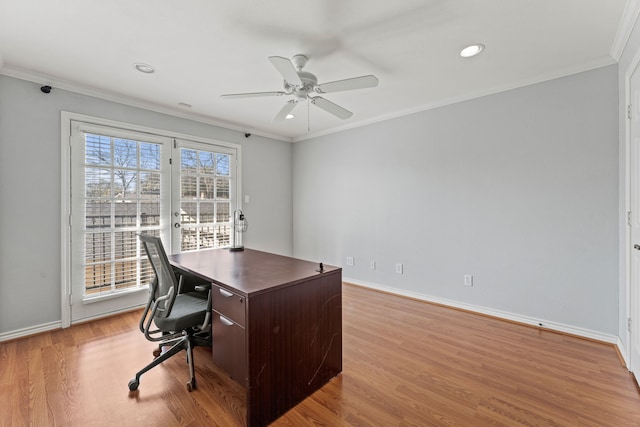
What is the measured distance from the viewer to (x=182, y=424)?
1.61 meters

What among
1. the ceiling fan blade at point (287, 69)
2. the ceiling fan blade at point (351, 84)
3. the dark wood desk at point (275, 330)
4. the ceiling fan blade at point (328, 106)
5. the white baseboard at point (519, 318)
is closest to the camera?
the dark wood desk at point (275, 330)

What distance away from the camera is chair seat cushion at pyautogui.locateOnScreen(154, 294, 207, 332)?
1.91 m

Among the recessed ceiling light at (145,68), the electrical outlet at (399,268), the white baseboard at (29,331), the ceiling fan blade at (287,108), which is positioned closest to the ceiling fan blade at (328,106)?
the ceiling fan blade at (287,108)

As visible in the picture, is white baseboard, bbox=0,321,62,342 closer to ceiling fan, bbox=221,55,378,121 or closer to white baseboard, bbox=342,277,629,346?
ceiling fan, bbox=221,55,378,121

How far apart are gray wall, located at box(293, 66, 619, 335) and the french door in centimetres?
227

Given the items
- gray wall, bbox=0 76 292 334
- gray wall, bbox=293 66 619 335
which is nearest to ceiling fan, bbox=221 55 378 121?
gray wall, bbox=293 66 619 335

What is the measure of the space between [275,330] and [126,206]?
2.72 metres

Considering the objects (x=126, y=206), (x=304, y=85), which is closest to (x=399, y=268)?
(x=304, y=85)

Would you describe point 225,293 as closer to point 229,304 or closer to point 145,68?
point 229,304

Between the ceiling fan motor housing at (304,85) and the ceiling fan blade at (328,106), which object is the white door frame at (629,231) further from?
the ceiling fan motor housing at (304,85)

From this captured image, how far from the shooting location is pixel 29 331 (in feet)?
8.89

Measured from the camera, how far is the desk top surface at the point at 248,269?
1.69 m

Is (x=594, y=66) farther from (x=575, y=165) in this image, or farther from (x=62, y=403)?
(x=62, y=403)

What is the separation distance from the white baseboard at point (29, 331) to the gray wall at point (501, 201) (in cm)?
358
